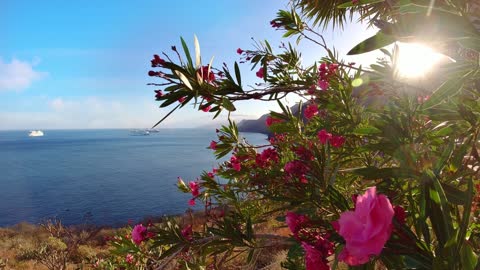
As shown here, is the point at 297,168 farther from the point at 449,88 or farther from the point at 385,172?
the point at 449,88

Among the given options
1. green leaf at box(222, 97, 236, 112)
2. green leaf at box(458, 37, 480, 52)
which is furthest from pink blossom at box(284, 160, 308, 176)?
green leaf at box(458, 37, 480, 52)

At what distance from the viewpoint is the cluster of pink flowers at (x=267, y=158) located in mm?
2092

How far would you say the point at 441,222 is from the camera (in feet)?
1.95

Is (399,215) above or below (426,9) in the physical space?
below

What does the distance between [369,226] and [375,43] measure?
41cm

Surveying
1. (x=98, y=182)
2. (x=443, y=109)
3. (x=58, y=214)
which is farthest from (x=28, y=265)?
(x=98, y=182)

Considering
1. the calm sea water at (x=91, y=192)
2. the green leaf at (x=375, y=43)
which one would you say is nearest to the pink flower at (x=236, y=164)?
the green leaf at (x=375, y=43)

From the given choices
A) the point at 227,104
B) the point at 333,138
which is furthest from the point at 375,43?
the point at 333,138

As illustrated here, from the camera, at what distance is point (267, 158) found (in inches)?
83.6

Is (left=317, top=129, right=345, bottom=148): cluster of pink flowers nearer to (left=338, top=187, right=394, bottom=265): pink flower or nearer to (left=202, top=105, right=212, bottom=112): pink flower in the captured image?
(left=202, top=105, right=212, bottom=112): pink flower

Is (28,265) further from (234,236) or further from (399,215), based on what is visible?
(399,215)

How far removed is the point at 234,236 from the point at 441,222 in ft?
3.05

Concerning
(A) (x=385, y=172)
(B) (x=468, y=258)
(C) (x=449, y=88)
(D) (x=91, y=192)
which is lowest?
(D) (x=91, y=192)

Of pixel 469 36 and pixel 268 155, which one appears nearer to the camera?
pixel 469 36
